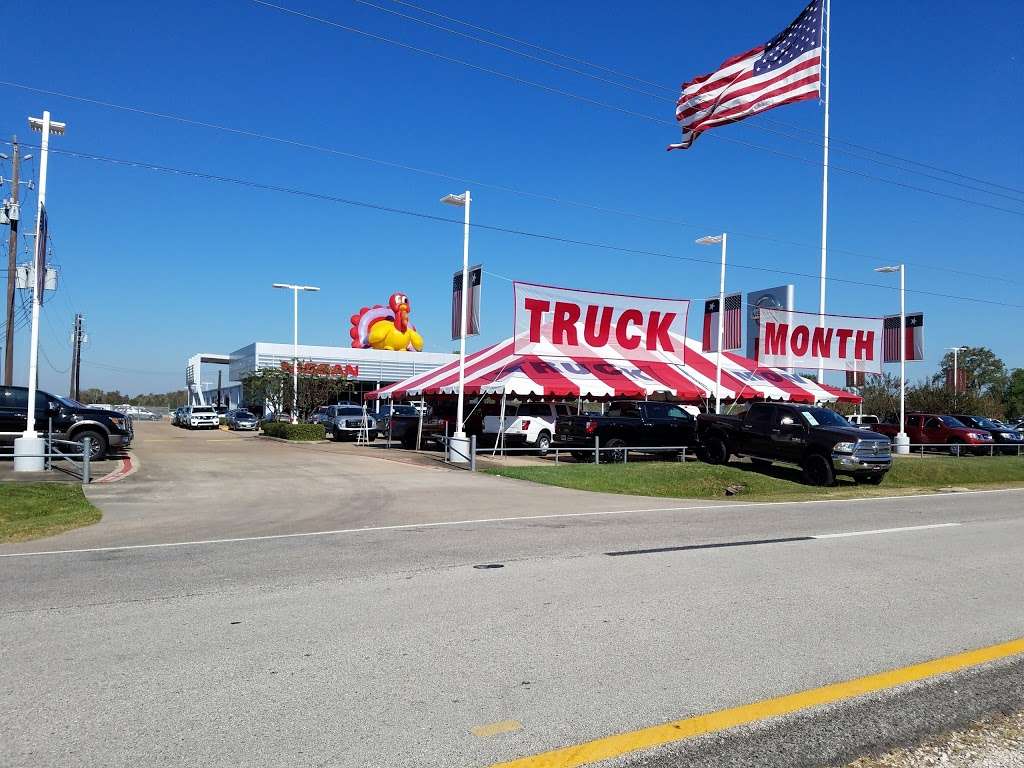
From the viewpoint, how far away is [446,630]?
5.76 metres

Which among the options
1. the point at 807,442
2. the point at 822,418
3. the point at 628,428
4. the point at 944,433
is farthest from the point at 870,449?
the point at 944,433

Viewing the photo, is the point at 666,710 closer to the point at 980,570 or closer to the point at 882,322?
the point at 980,570

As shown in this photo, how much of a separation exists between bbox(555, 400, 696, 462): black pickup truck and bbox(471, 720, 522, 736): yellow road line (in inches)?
796

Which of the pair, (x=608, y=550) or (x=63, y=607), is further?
(x=608, y=550)

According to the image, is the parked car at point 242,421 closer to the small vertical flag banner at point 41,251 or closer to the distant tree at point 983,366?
the small vertical flag banner at point 41,251

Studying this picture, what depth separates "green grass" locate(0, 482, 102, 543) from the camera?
10.8 metres

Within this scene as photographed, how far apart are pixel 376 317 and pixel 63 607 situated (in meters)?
67.4

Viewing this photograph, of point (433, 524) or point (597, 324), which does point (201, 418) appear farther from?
point (433, 524)

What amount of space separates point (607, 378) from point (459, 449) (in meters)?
6.99

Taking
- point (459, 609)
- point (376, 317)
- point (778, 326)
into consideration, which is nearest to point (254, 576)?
point (459, 609)

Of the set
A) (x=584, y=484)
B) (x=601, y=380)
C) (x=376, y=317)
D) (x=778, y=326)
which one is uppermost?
(x=376, y=317)

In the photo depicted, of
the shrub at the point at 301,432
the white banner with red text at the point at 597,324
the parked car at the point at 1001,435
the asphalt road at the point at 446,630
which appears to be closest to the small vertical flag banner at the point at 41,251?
the asphalt road at the point at 446,630

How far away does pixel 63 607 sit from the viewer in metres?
6.43

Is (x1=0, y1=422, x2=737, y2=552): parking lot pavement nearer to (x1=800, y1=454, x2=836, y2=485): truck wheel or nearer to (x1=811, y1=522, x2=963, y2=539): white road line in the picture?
(x1=811, y1=522, x2=963, y2=539): white road line
